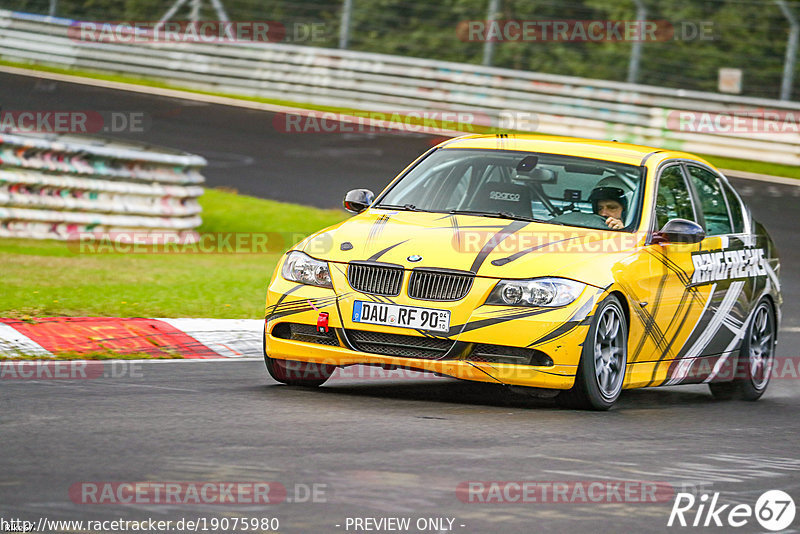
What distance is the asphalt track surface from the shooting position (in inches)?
212

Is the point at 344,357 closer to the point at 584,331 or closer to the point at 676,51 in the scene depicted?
the point at 584,331

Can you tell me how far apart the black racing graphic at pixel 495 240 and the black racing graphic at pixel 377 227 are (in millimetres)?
667

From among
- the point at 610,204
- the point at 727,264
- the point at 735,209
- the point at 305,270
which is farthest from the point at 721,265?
the point at 305,270

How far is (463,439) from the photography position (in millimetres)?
6887

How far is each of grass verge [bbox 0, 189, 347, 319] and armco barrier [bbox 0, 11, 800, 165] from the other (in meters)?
7.77

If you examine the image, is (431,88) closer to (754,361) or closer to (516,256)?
(754,361)

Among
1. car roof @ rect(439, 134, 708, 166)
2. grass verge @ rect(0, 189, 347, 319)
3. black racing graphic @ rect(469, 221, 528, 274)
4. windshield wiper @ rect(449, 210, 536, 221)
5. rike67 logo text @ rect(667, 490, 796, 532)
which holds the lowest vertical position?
grass verge @ rect(0, 189, 347, 319)

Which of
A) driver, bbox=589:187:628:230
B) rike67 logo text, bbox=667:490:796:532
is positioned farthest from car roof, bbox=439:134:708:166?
rike67 logo text, bbox=667:490:796:532

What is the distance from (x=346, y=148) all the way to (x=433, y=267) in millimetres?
15858

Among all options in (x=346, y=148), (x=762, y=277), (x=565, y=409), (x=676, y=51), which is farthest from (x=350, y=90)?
(x=565, y=409)

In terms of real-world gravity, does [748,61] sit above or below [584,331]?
above

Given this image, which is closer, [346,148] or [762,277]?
[762,277]

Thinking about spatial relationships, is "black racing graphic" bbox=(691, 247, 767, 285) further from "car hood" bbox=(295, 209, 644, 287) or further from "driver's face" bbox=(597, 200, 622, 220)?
"car hood" bbox=(295, 209, 644, 287)

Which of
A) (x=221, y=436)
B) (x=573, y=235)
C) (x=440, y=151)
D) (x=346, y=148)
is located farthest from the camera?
(x=346, y=148)
